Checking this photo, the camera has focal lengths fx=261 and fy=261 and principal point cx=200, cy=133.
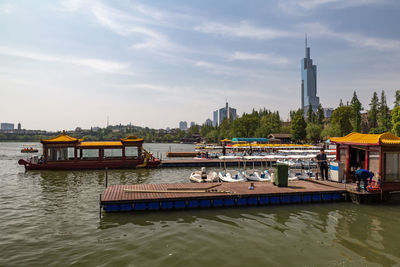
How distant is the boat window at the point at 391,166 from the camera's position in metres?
21.2

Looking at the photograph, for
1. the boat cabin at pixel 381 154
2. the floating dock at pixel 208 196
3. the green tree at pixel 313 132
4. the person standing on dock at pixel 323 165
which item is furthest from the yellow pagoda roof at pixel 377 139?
the green tree at pixel 313 132

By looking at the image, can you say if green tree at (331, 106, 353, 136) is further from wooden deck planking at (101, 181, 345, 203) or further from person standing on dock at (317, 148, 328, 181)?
wooden deck planking at (101, 181, 345, 203)

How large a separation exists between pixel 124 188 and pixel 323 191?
54.5 ft

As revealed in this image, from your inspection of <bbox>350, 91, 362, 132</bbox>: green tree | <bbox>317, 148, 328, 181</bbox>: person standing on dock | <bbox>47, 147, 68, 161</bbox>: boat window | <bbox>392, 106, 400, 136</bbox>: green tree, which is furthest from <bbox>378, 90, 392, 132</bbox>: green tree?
<bbox>47, 147, 68, 161</bbox>: boat window

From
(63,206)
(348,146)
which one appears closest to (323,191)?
(348,146)

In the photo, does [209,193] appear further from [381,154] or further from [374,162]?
[381,154]

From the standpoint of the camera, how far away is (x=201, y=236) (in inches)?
582

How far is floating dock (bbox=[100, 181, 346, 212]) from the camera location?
1875 centimetres

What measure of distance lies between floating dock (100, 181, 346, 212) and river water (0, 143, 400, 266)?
61 centimetres

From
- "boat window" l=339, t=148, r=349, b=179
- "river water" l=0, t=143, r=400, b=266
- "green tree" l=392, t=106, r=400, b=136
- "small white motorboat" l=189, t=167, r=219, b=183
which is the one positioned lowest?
"river water" l=0, t=143, r=400, b=266

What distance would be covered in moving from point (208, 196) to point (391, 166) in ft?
49.8

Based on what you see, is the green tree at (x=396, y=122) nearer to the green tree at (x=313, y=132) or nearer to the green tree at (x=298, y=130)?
the green tree at (x=313, y=132)

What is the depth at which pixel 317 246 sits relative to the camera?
13555mm

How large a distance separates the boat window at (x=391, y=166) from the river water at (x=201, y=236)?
7.92ft
